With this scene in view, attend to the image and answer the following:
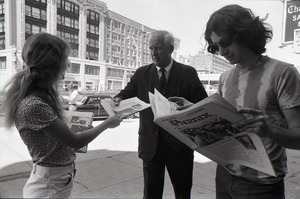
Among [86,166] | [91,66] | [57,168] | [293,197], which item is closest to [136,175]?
[86,166]

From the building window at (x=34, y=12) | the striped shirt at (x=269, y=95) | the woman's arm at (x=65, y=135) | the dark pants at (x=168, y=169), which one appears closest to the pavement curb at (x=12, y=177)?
the dark pants at (x=168, y=169)

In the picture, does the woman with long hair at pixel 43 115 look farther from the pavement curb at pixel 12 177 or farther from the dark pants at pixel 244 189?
the pavement curb at pixel 12 177

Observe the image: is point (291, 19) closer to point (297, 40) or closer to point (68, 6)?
point (297, 40)

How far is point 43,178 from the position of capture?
112cm

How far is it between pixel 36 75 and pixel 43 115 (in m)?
0.19

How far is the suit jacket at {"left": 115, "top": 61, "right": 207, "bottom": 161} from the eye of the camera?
2004 mm

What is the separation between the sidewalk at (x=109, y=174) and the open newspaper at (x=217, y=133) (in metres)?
1.89

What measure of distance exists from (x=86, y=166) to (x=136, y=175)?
0.87 meters

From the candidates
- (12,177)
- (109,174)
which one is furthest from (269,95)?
(12,177)

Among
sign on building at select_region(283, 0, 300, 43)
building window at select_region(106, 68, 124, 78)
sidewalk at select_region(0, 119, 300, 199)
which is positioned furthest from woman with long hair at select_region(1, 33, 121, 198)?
building window at select_region(106, 68, 124, 78)

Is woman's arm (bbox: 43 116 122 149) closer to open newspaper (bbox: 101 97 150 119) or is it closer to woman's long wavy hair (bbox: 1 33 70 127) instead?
woman's long wavy hair (bbox: 1 33 70 127)

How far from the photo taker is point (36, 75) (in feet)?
3.55

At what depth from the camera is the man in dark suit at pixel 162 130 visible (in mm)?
2014

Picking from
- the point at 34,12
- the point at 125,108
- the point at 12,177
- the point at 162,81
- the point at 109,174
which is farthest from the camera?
the point at 34,12
